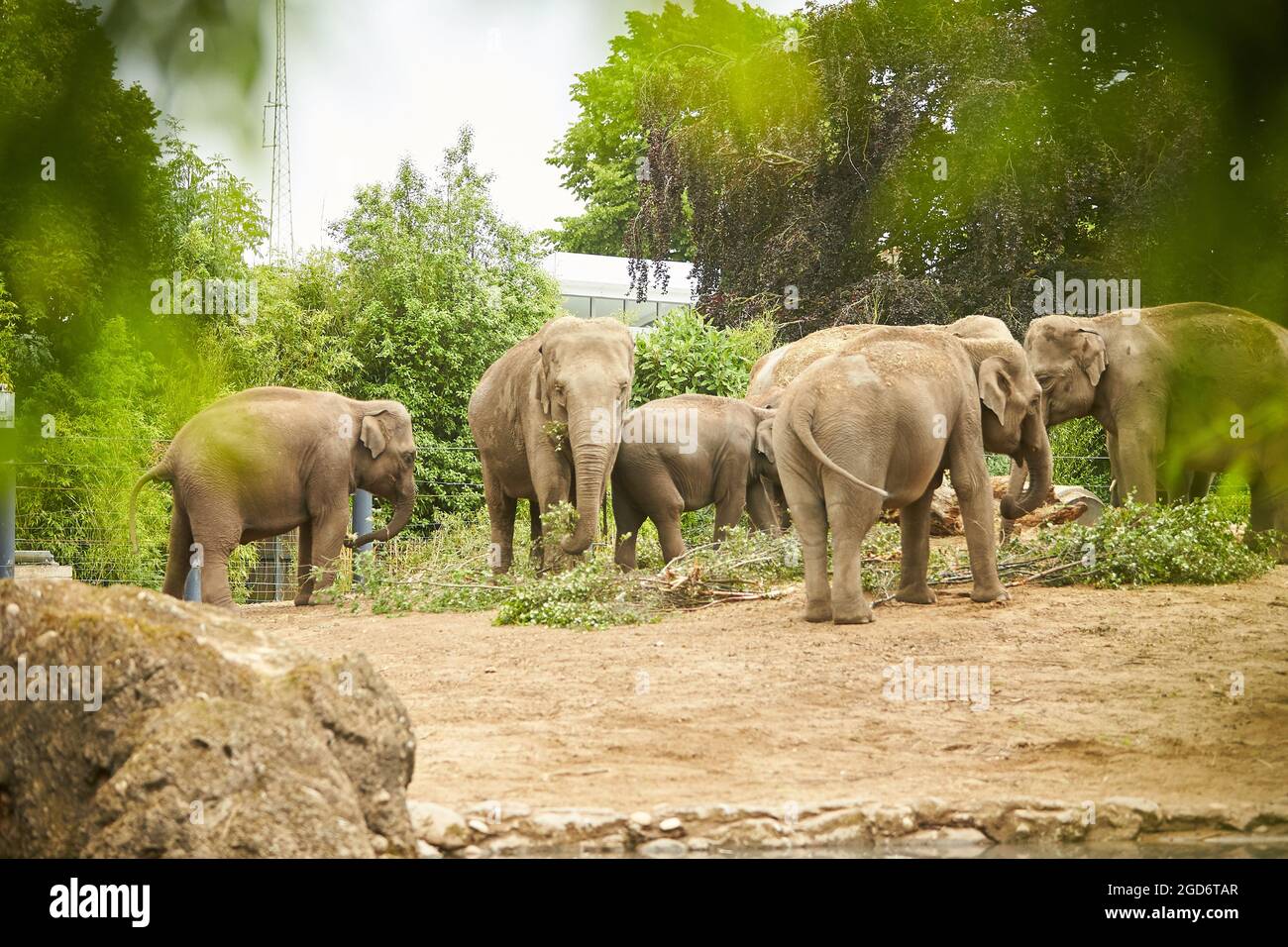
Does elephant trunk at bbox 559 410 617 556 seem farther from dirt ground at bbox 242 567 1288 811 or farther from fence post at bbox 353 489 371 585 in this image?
fence post at bbox 353 489 371 585

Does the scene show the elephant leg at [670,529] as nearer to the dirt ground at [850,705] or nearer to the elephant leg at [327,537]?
the dirt ground at [850,705]

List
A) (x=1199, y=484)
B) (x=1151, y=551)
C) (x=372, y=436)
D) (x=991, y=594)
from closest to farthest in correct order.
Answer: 1. (x=991, y=594)
2. (x=1151, y=551)
3. (x=372, y=436)
4. (x=1199, y=484)

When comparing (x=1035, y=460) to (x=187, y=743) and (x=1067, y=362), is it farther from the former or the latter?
(x=187, y=743)

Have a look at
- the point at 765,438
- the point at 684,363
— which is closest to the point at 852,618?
the point at 765,438

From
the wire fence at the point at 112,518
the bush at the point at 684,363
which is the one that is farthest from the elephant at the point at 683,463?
the bush at the point at 684,363

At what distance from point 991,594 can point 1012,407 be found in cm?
164

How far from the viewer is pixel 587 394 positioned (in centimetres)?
1251

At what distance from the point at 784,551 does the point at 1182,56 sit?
37.5 feet

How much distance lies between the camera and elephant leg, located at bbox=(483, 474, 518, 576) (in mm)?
14852

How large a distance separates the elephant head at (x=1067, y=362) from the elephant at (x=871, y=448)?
3.43 m

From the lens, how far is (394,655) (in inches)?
366

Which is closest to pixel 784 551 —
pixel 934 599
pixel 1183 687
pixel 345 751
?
pixel 934 599

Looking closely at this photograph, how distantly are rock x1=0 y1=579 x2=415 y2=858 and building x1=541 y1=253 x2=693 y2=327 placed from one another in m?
30.1

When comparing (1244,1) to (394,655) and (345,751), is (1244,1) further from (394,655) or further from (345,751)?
(394,655)
